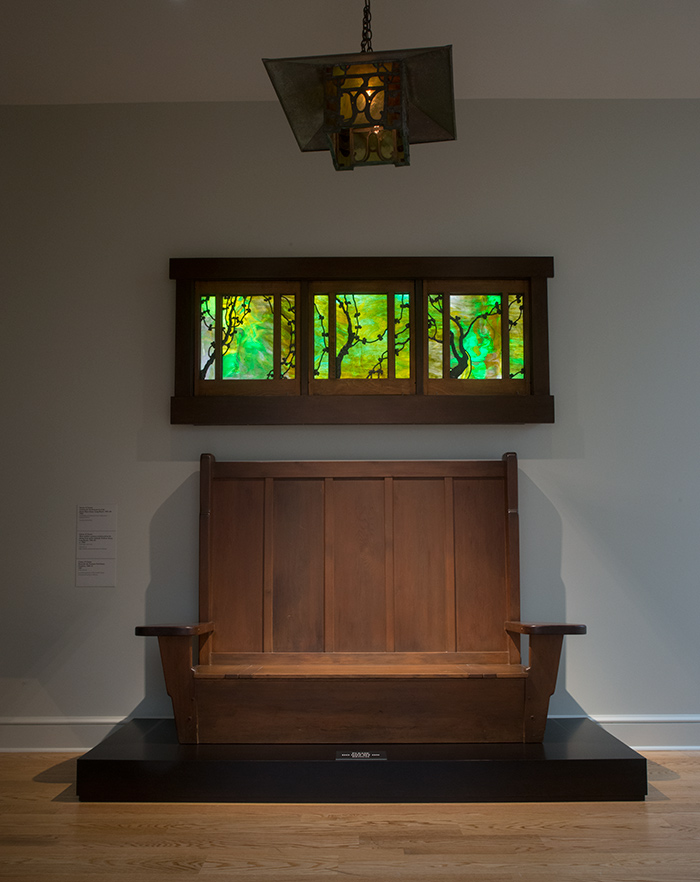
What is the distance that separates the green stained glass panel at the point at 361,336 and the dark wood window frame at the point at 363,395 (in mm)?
115

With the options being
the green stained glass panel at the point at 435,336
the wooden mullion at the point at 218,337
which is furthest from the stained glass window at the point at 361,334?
the wooden mullion at the point at 218,337

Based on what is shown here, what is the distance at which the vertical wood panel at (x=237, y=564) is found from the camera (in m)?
3.54

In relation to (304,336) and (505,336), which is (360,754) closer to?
(304,336)

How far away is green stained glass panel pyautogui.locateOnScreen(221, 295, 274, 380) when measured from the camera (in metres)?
3.76

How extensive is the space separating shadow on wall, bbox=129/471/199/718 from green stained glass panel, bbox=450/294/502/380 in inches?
55.2

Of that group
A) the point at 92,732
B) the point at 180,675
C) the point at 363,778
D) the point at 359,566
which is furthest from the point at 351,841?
the point at 92,732

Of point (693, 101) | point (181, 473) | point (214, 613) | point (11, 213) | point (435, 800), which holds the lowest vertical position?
point (435, 800)

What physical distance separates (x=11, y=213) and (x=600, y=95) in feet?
9.86

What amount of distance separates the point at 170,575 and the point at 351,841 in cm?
158

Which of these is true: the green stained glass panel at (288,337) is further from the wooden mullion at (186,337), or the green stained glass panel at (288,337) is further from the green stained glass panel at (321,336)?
the wooden mullion at (186,337)

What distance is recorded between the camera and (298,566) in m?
3.58

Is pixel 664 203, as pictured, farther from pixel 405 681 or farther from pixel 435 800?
pixel 435 800

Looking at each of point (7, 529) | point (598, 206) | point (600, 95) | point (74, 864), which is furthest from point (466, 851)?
point (600, 95)

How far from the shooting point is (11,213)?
384cm
